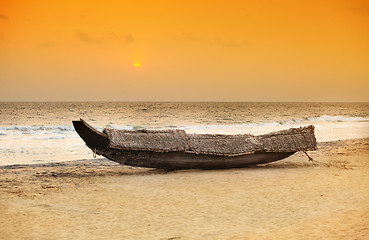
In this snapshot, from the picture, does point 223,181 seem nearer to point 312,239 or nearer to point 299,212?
point 299,212

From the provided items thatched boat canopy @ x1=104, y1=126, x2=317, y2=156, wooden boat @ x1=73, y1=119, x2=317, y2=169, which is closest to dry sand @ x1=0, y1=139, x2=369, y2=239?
wooden boat @ x1=73, y1=119, x2=317, y2=169

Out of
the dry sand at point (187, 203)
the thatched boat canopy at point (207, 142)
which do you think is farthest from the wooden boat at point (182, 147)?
the dry sand at point (187, 203)

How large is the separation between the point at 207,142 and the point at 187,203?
2.87 metres

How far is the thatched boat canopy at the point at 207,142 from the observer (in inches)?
347


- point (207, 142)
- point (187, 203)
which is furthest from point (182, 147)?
point (187, 203)

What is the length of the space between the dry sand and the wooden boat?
0.26 metres

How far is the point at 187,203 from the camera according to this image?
658 centimetres

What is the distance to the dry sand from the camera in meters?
5.17

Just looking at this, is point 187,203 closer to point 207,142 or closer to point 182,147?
point 182,147

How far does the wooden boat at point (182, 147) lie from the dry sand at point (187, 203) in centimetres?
26

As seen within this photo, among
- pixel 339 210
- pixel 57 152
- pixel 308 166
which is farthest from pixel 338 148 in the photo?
pixel 57 152

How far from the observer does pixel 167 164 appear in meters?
9.12

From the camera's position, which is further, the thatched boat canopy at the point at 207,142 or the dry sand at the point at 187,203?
the thatched boat canopy at the point at 207,142

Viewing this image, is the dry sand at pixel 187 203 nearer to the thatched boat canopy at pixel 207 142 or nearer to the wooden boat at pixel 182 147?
the wooden boat at pixel 182 147
